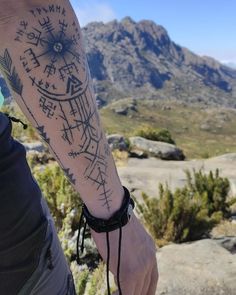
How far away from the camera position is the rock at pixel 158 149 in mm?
14336

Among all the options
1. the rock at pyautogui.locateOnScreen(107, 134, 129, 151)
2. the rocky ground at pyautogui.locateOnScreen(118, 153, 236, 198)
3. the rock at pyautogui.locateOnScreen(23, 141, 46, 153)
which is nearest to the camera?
the rocky ground at pyautogui.locateOnScreen(118, 153, 236, 198)

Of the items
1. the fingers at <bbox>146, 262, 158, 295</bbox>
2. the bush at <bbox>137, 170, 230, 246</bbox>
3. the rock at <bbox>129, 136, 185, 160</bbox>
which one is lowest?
the rock at <bbox>129, 136, 185, 160</bbox>

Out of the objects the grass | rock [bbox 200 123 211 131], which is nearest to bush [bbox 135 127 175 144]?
the grass

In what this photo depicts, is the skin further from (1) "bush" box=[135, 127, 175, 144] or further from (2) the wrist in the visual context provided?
(1) "bush" box=[135, 127, 175, 144]

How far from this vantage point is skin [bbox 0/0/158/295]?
1077 millimetres

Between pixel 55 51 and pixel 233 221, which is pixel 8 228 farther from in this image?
pixel 233 221

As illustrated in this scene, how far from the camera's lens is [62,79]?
3.63 feet

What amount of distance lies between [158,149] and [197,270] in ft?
33.9

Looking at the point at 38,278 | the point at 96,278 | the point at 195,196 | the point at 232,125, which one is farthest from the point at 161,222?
the point at 232,125

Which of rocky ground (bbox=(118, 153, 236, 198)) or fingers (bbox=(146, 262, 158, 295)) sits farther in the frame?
rocky ground (bbox=(118, 153, 236, 198))

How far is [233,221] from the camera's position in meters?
7.04

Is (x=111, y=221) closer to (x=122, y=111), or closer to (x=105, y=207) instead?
(x=105, y=207)

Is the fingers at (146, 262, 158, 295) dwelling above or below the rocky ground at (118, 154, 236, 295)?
above

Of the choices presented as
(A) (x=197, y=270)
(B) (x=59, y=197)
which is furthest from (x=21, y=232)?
(B) (x=59, y=197)
